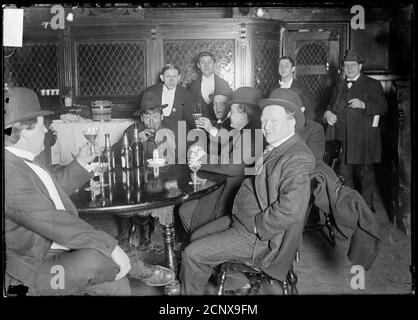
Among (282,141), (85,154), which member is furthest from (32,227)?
(282,141)

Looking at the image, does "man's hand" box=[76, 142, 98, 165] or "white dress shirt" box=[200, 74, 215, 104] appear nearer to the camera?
"man's hand" box=[76, 142, 98, 165]

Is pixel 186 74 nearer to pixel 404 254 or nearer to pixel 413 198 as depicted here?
pixel 404 254

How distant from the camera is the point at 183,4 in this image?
254cm

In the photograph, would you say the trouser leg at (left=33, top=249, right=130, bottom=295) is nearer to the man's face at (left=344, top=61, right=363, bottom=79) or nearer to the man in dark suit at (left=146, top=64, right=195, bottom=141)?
the man in dark suit at (left=146, top=64, right=195, bottom=141)

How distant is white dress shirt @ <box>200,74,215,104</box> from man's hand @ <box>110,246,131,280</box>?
318 centimetres

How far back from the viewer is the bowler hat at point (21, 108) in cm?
217

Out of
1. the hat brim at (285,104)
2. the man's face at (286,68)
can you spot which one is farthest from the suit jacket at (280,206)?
the man's face at (286,68)

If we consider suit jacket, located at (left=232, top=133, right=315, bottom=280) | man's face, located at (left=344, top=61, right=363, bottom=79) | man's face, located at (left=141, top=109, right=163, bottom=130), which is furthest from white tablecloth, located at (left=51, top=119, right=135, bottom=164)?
suit jacket, located at (left=232, top=133, right=315, bottom=280)

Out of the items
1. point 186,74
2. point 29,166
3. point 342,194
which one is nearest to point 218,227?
point 342,194

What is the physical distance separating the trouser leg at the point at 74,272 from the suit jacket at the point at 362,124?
2905 millimetres

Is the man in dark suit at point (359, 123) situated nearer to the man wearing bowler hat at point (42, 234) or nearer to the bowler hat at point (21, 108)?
the man wearing bowler hat at point (42, 234)

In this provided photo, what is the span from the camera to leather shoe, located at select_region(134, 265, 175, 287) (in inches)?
103

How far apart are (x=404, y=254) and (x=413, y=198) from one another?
1.12 meters
